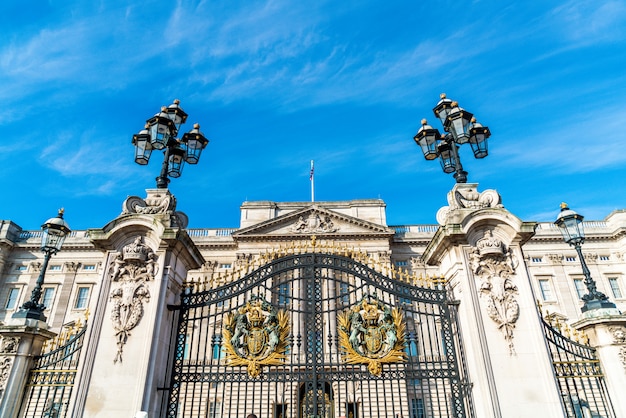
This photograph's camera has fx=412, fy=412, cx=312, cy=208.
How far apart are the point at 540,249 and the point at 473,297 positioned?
36067mm

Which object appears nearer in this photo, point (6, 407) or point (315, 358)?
point (6, 407)

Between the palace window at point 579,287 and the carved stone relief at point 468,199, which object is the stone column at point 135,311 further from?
the palace window at point 579,287

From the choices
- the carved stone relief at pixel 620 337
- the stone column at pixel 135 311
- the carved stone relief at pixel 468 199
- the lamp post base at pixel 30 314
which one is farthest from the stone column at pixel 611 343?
the lamp post base at pixel 30 314

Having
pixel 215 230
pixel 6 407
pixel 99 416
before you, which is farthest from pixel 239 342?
pixel 215 230

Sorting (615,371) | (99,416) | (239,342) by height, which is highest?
(239,342)

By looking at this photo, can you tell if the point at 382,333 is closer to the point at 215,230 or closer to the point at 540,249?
the point at 215,230

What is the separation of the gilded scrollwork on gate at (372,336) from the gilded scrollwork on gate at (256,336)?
133cm

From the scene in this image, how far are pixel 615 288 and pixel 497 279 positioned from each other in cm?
3879

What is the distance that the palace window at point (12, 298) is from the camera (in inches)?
1497

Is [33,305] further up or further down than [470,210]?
further down

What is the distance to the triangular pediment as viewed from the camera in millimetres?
37250

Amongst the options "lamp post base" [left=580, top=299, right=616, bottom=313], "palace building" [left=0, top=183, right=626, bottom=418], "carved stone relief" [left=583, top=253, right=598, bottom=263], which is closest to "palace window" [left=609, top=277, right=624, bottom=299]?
"carved stone relief" [left=583, top=253, right=598, bottom=263]

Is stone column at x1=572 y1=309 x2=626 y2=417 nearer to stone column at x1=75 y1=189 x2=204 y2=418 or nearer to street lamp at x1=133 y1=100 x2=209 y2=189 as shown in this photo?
stone column at x1=75 y1=189 x2=204 y2=418

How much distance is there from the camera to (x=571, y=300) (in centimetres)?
3731
